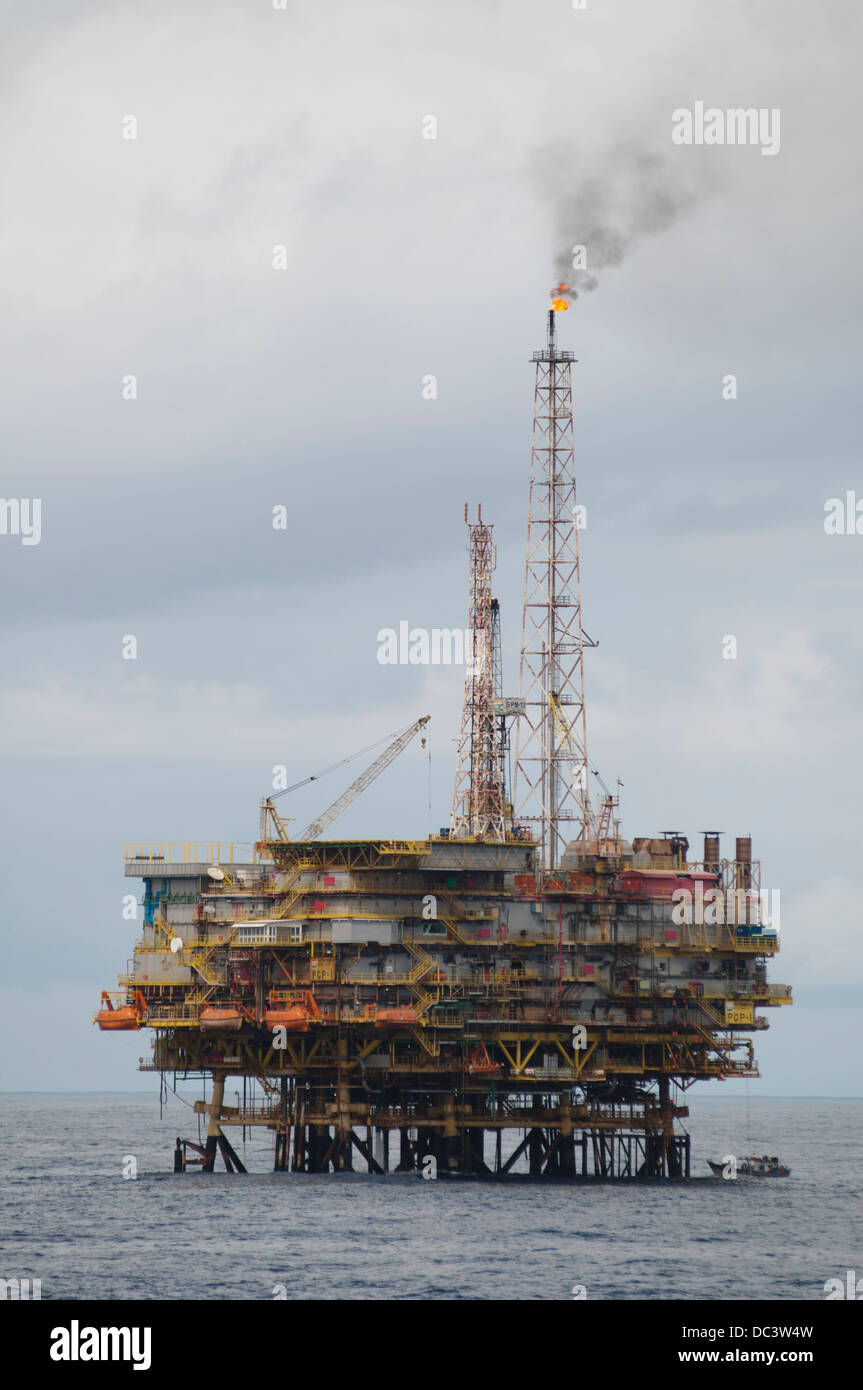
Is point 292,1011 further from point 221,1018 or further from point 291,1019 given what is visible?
point 221,1018

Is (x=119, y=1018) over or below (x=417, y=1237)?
over

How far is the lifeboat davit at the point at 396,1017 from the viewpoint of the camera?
109 m

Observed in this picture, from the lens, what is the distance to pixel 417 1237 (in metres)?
89.2

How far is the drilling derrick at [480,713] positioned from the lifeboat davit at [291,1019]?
25.5 meters

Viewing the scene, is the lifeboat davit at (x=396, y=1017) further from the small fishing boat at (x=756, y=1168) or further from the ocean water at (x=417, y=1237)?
the small fishing boat at (x=756, y=1168)

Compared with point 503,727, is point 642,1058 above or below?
below

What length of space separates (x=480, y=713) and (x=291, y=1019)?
3173 centimetres

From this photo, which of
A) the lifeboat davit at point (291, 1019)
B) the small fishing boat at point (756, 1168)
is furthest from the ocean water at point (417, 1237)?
the lifeboat davit at point (291, 1019)

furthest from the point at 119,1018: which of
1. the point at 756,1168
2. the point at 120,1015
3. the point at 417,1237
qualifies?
the point at 756,1168
